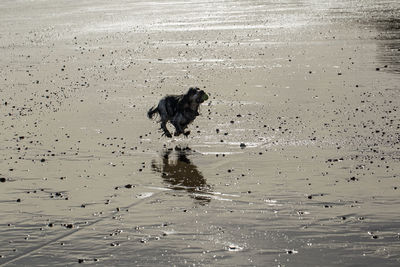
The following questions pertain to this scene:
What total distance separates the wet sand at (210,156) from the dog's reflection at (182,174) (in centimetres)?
3

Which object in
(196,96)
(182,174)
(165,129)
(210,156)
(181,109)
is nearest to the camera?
(182,174)

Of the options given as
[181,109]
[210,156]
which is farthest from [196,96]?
[210,156]

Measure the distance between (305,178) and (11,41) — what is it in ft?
66.3

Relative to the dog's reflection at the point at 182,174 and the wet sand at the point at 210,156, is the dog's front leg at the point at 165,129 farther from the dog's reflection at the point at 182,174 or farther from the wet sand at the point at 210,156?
the dog's reflection at the point at 182,174

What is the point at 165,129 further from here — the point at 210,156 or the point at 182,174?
the point at 182,174

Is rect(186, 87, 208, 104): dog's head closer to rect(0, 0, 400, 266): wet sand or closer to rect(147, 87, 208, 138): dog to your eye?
rect(147, 87, 208, 138): dog

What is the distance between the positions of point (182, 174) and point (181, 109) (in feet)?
6.38

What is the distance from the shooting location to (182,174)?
37.7ft

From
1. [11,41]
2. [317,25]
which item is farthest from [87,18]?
[317,25]

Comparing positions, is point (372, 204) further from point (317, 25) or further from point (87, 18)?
point (87, 18)

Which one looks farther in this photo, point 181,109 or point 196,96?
point 181,109

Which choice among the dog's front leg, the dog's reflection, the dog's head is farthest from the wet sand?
the dog's head

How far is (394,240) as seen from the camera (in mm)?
8297

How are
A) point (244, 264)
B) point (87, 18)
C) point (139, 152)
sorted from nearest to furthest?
point (244, 264) → point (139, 152) → point (87, 18)
